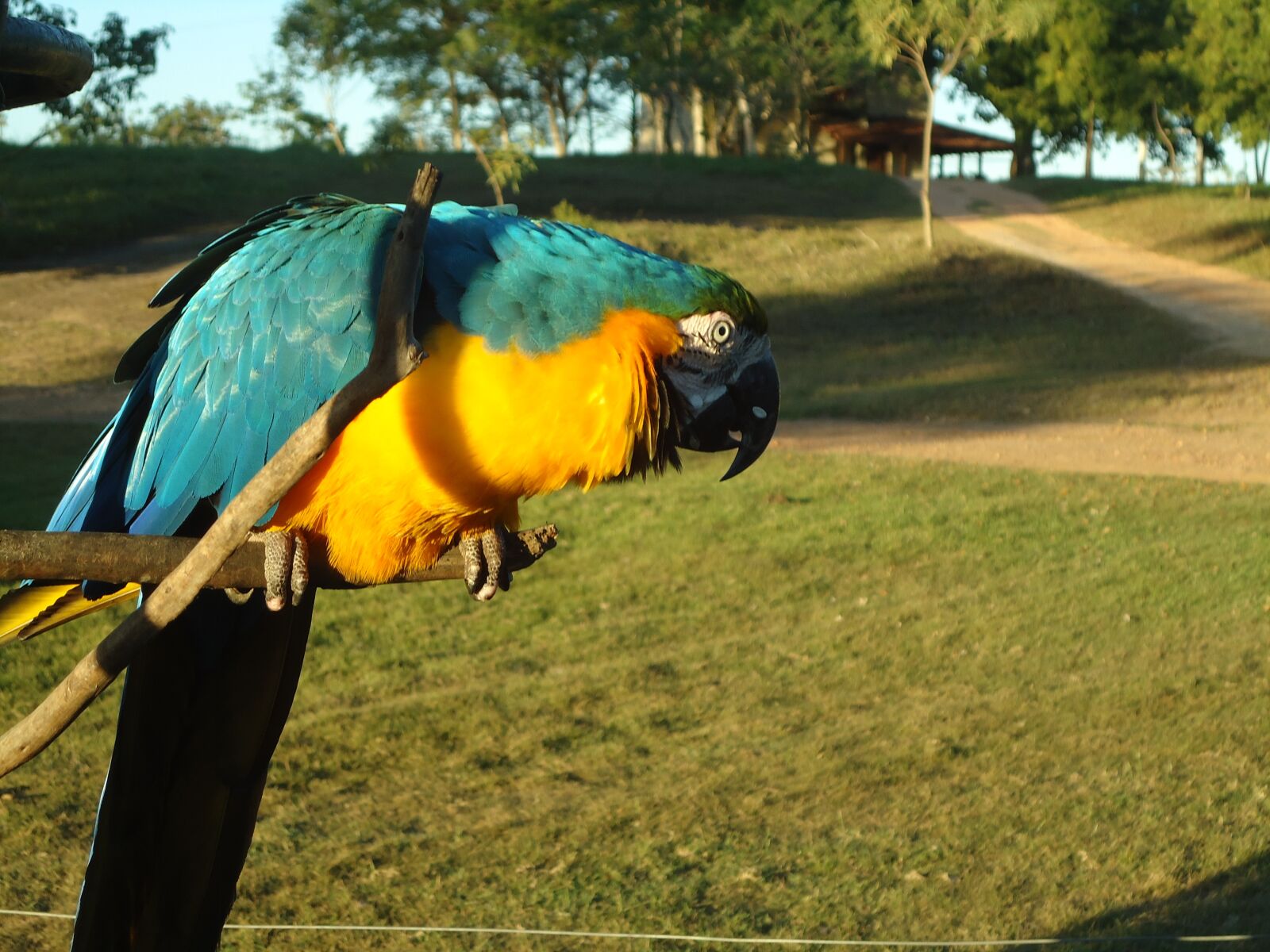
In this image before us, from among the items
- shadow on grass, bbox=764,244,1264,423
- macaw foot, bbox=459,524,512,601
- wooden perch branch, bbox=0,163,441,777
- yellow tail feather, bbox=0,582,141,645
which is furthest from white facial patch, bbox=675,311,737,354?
shadow on grass, bbox=764,244,1264,423

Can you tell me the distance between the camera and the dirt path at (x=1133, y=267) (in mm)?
14953

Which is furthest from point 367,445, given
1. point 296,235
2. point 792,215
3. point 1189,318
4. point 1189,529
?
point 792,215

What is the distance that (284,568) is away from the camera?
2.05 meters

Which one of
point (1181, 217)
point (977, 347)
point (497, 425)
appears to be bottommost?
point (977, 347)

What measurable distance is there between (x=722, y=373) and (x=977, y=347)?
13010mm

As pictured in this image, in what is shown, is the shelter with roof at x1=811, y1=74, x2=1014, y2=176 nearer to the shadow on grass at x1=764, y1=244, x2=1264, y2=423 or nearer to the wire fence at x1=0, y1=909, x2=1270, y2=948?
the shadow on grass at x1=764, y1=244, x2=1264, y2=423

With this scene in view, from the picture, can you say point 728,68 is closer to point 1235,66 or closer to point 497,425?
point 1235,66

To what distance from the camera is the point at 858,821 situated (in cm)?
412

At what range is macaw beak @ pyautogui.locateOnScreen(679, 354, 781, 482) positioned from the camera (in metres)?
2.11

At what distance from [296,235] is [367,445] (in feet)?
1.59

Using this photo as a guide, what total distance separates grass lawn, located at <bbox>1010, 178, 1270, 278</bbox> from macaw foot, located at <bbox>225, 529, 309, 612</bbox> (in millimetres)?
18551

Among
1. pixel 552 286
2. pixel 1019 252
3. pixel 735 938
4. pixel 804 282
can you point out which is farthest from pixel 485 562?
pixel 1019 252

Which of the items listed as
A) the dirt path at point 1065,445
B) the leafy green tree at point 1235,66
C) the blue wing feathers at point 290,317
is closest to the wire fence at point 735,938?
the blue wing feathers at point 290,317

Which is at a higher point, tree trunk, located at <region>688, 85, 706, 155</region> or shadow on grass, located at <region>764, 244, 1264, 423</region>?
tree trunk, located at <region>688, 85, 706, 155</region>
